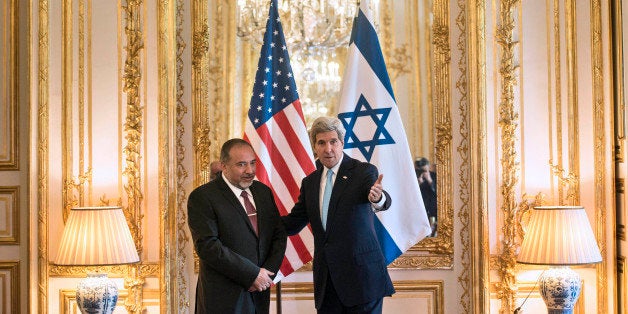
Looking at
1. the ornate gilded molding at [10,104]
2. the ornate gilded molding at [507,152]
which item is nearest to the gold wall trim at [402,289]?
the ornate gilded molding at [507,152]

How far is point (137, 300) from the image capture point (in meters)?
5.66

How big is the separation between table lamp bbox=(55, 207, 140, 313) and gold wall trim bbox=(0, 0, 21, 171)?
775 millimetres

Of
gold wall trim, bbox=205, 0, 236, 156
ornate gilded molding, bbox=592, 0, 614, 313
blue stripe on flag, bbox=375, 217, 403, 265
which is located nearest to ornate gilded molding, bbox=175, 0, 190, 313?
gold wall trim, bbox=205, 0, 236, 156

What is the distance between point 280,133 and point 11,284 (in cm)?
213

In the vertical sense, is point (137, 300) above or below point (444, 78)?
below

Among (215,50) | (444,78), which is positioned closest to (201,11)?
(215,50)

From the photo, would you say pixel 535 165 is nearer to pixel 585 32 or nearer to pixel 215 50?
pixel 585 32

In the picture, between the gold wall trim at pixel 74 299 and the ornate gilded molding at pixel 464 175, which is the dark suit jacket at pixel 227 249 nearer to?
the gold wall trim at pixel 74 299

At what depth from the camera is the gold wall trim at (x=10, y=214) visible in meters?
5.76

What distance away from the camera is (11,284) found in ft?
18.9

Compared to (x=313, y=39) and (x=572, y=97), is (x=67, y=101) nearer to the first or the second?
(x=313, y=39)

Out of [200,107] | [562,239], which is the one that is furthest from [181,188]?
[562,239]

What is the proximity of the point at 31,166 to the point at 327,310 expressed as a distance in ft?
7.94

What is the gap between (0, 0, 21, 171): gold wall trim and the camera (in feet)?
19.0
